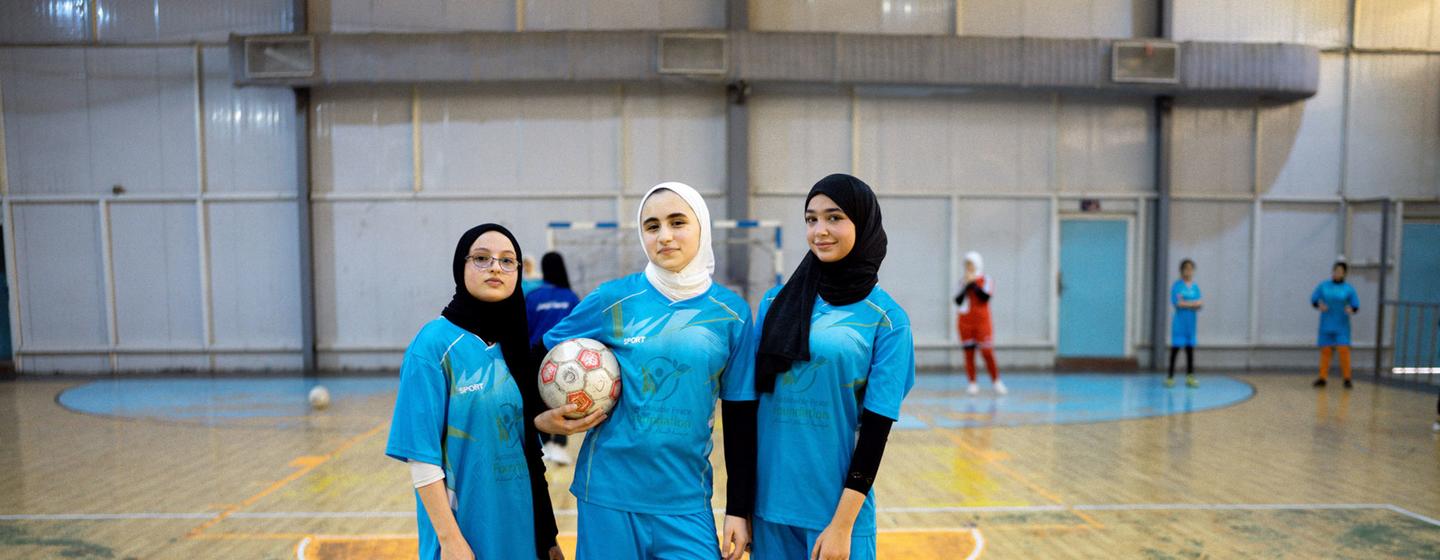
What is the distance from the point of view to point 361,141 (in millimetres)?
12070

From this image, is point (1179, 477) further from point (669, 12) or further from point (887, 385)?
point (669, 12)

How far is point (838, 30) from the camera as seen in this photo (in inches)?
474

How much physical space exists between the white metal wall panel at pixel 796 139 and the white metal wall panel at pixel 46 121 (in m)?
10.2

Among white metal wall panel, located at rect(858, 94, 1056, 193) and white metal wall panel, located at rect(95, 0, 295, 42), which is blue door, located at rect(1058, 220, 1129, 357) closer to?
white metal wall panel, located at rect(858, 94, 1056, 193)

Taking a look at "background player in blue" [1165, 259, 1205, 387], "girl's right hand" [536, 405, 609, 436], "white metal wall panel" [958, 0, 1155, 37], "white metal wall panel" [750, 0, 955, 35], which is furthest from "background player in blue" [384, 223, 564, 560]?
"white metal wall panel" [958, 0, 1155, 37]

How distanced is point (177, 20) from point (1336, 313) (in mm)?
17137

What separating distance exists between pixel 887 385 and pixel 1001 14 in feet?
37.5

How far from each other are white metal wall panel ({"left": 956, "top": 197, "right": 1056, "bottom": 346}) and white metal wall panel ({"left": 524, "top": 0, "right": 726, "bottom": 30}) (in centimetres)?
442

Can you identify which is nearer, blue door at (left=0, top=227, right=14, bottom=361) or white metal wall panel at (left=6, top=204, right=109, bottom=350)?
white metal wall panel at (left=6, top=204, right=109, bottom=350)

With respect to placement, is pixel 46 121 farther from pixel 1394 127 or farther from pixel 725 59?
pixel 1394 127

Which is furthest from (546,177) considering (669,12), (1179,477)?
(1179,477)

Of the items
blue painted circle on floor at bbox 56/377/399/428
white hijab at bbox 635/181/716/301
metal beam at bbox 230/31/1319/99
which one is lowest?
blue painted circle on floor at bbox 56/377/399/428

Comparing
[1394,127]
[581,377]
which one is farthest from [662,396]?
[1394,127]

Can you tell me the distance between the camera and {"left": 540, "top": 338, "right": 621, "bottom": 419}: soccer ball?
226 cm
